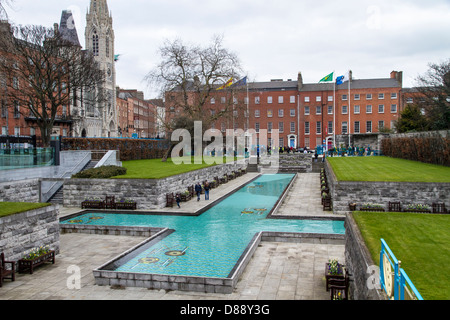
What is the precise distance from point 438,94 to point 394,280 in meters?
38.2

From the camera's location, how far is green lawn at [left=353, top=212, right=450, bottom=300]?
628 centimetres

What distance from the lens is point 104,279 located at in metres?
10.1

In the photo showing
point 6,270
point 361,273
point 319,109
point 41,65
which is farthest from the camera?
point 319,109

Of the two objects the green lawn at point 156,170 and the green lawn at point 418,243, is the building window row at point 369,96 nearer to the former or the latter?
the green lawn at point 156,170

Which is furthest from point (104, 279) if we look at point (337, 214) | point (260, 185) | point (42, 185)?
point (260, 185)

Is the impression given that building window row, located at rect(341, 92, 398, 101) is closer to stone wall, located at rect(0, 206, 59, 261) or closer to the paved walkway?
the paved walkway

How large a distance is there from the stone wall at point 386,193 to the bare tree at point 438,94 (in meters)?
19.7

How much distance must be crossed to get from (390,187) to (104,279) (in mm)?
13957

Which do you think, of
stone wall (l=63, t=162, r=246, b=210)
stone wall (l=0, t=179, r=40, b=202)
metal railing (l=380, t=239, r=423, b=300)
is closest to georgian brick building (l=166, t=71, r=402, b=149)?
stone wall (l=63, t=162, r=246, b=210)

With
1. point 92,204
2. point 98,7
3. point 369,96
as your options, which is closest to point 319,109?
point 369,96

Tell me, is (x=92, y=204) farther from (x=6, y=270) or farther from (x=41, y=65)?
(x=41, y=65)

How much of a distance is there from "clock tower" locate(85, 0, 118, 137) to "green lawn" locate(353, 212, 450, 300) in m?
60.7

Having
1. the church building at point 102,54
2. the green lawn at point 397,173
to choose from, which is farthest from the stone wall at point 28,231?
the church building at point 102,54

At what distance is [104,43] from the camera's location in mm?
67562
